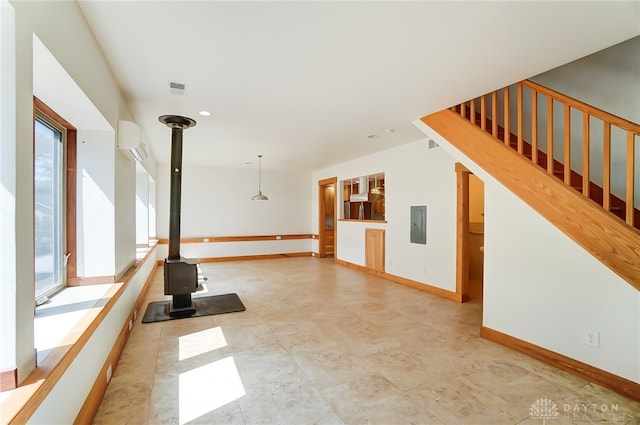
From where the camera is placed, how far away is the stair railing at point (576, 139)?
90.0 inches

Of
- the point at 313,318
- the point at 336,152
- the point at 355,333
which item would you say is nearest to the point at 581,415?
the point at 355,333

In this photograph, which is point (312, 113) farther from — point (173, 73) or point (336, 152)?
point (336, 152)

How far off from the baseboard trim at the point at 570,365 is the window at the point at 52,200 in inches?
156

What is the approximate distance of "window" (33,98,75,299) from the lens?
2104 millimetres

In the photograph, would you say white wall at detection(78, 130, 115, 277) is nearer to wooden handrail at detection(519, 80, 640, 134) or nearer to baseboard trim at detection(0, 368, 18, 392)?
baseboard trim at detection(0, 368, 18, 392)

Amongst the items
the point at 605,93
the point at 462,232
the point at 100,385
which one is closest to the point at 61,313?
the point at 100,385

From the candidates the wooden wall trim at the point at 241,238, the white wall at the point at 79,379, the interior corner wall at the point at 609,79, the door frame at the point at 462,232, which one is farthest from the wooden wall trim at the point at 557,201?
the wooden wall trim at the point at 241,238

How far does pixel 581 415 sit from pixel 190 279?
387 cm

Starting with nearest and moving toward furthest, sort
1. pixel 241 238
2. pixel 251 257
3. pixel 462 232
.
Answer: pixel 462 232 < pixel 241 238 < pixel 251 257

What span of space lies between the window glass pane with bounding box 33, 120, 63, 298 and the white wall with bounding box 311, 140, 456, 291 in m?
4.70

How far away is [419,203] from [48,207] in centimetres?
480

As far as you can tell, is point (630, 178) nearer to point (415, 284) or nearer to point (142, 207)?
point (415, 284)

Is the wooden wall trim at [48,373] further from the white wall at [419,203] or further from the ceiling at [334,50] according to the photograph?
the white wall at [419,203]

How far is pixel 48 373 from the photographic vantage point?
1.34m
